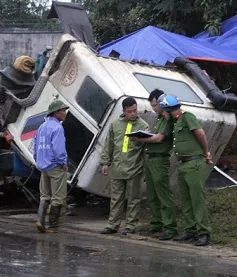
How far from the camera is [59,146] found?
866 centimetres

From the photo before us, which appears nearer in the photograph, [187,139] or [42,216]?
[187,139]

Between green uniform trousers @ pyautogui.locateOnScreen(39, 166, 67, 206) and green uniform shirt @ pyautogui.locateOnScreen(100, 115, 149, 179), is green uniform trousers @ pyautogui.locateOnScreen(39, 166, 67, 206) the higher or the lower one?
the lower one

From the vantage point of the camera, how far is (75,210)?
10633 mm

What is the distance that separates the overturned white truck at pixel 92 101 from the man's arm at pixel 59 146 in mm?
463

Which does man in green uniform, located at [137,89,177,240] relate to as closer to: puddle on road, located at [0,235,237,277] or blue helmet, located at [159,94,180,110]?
blue helmet, located at [159,94,180,110]

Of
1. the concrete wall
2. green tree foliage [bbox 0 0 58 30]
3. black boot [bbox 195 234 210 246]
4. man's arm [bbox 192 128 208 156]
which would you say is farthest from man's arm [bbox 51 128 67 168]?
green tree foliage [bbox 0 0 58 30]

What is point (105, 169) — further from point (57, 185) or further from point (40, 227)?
point (40, 227)

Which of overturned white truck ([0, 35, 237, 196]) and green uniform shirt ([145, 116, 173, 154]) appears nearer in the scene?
green uniform shirt ([145, 116, 173, 154])

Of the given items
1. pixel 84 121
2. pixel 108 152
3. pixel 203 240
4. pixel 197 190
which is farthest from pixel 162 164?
pixel 84 121

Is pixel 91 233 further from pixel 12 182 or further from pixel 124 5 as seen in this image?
pixel 124 5

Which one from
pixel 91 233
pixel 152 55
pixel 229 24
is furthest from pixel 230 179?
pixel 229 24

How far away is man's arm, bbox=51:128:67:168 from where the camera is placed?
28.4 ft

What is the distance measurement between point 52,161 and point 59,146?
213mm

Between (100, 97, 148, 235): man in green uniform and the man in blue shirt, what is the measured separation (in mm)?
559
